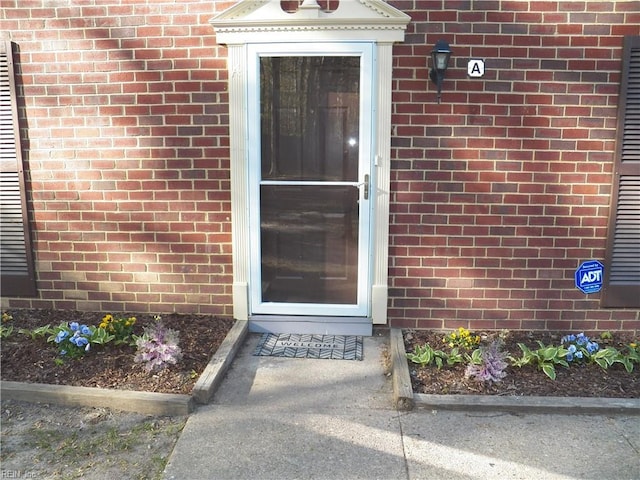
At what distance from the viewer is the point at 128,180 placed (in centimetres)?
428

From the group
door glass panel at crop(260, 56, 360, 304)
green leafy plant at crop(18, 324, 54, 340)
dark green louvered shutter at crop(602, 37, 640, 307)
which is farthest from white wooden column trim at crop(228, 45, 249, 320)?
dark green louvered shutter at crop(602, 37, 640, 307)

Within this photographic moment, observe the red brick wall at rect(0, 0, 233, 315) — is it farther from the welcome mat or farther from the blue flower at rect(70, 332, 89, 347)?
the blue flower at rect(70, 332, 89, 347)

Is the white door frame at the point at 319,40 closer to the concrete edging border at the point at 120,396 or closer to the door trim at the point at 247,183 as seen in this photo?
the door trim at the point at 247,183

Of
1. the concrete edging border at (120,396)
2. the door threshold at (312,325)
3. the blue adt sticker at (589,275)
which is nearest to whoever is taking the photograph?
the concrete edging border at (120,396)

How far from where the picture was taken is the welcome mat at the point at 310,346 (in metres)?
3.90

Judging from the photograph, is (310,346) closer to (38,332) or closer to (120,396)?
(120,396)

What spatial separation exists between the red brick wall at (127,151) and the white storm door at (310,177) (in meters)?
0.28

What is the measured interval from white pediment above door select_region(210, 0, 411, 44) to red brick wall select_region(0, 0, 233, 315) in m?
0.21

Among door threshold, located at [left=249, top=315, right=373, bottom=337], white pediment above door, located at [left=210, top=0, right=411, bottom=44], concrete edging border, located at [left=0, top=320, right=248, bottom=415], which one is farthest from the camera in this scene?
door threshold, located at [left=249, top=315, right=373, bottom=337]

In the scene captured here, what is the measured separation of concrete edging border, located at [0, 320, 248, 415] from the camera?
309 centimetres

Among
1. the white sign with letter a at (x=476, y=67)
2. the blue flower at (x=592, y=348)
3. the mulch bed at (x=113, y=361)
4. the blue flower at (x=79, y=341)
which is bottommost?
the mulch bed at (x=113, y=361)

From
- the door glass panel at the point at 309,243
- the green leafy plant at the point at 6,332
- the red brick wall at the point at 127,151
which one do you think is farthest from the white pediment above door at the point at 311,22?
the green leafy plant at the point at 6,332

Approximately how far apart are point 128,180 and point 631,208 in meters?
4.00

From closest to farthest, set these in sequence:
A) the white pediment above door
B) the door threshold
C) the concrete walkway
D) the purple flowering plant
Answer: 1. the concrete walkway
2. the purple flowering plant
3. the white pediment above door
4. the door threshold
